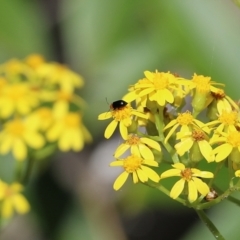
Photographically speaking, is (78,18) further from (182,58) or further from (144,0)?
(182,58)

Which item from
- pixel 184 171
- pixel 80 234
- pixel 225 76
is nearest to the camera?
pixel 184 171

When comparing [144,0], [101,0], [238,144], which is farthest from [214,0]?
[238,144]

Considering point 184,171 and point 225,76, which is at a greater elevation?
point 225,76

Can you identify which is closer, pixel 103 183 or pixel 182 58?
pixel 182 58

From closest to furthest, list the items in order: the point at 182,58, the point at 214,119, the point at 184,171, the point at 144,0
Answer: the point at 184,171
the point at 214,119
the point at 182,58
the point at 144,0

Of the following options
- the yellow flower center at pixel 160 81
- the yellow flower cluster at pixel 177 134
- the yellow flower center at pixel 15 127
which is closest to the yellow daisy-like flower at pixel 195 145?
the yellow flower cluster at pixel 177 134

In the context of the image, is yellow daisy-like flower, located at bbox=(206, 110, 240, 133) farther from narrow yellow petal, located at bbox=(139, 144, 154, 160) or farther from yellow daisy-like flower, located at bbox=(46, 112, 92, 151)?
yellow daisy-like flower, located at bbox=(46, 112, 92, 151)

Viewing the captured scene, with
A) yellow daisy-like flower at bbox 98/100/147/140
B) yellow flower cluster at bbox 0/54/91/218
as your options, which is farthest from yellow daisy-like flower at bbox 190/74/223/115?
yellow flower cluster at bbox 0/54/91/218
